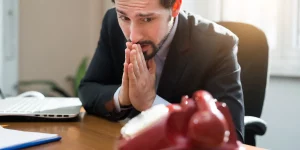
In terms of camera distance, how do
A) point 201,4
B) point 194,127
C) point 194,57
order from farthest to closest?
point 201,4, point 194,57, point 194,127

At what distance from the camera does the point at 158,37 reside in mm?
896

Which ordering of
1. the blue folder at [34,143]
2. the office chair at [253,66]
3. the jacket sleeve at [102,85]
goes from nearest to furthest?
the blue folder at [34,143] → the jacket sleeve at [102,85] → the office chair at [253,66]

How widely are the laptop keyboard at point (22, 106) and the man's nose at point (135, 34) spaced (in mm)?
315

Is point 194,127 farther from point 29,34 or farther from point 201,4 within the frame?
point 29,34

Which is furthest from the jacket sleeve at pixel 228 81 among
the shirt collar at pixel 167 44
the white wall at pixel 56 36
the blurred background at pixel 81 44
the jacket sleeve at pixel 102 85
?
the white wall at pixel 56 36

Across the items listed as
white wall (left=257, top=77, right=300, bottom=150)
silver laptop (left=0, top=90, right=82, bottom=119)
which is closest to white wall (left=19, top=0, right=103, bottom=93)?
silver laptop (left=0, top=90, right=82, bottom=119)

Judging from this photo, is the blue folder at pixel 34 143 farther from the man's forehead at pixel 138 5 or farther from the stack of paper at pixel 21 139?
the man's forehead at pixel 138 5

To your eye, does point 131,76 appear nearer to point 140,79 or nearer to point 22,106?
point 140,79

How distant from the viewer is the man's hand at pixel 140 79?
2.78 feet

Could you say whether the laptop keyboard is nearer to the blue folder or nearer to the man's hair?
the blue folder

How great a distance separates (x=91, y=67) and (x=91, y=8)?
1.19m

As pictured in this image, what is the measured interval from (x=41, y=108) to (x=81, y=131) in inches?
8.6

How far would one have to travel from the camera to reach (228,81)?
0.97 m

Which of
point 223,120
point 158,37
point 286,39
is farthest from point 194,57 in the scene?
point 286,39
